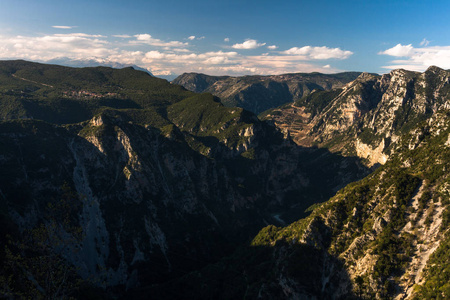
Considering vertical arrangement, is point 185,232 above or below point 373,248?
below

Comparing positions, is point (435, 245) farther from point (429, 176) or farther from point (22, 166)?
point (22, 166)

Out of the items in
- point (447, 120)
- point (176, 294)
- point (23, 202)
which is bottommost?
point (176, 294)

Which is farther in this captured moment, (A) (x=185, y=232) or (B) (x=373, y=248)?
(A) (x=185, y=232)

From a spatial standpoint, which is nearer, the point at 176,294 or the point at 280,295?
the point at 280,295

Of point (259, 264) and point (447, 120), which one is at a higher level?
point (447, 120)

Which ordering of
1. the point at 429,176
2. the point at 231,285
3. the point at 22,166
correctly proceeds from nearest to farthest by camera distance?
the point at 429,176 → the point at 231,285 → the point at 22,166

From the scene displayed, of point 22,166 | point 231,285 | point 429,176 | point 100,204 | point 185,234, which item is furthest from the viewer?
point 185,234

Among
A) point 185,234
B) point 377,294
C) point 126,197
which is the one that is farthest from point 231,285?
point 126,197

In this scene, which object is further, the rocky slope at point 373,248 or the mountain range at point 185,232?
the rocky slope at point 373,248

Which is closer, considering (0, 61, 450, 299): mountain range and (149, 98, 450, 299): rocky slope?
(0, 61, 450, 299): mountain range
